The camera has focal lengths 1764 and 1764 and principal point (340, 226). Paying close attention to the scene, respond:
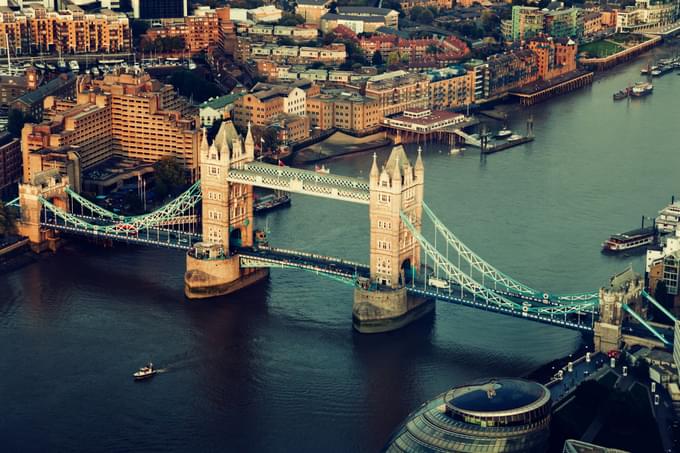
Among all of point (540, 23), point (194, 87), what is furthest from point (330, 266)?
point (540, 23)

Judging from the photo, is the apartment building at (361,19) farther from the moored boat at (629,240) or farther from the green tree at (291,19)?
the moored boat at (629,240)

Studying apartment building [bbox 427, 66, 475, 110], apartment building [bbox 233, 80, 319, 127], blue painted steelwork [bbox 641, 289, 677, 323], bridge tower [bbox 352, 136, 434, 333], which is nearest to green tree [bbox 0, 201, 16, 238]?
bridge tower [bbox 352, 136, 434, 333]

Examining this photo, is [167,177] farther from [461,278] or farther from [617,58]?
[617,58]

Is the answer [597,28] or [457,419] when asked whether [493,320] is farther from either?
[597,28]

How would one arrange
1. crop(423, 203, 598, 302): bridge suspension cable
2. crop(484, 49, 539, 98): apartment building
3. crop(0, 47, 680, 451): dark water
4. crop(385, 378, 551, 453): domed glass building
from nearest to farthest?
crop(385, 378, 551, 453): domed glass building → crop(0, 47, 680, 451): dark water → crop(423, 203, 598, 302): bridge suspension cable → crop(484, 49, 539, 98): apartment building

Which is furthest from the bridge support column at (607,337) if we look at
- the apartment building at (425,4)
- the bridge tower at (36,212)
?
the apartment building at (425,4)

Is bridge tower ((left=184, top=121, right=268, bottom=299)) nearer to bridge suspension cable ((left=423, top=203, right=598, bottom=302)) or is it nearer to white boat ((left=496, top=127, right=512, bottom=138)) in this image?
bridge suspension cable ((left=423, top=203, right=598, bottom=302))

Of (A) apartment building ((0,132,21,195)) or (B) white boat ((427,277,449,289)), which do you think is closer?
(B) white boat ((427,277,449,289))
